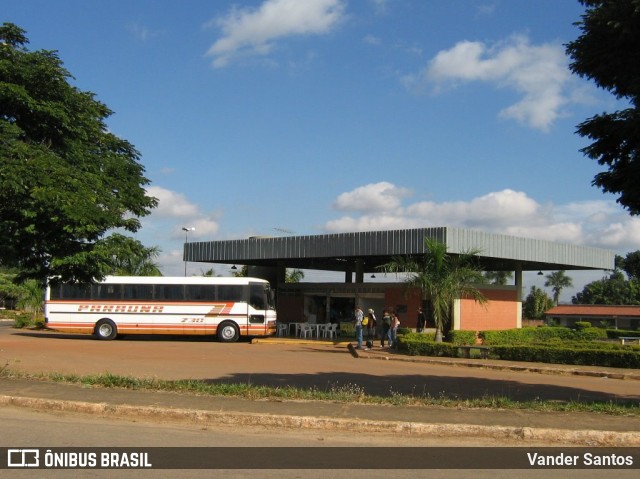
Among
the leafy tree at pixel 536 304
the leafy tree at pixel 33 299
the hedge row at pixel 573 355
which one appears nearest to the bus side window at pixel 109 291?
the hedge row at pixel 573 355

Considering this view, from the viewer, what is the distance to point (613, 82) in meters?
10.7

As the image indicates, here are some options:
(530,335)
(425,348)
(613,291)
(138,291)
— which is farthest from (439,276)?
(613,291)

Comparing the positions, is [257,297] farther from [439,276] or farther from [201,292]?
[439,276]

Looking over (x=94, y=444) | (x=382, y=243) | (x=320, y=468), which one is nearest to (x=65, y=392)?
(x=94, y=444)

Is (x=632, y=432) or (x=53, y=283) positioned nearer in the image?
(x=632, y=432)

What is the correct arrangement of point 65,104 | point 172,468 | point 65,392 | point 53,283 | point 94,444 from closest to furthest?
point 172,468, point 94,444, point 65,392, point 65,104, point 53,283

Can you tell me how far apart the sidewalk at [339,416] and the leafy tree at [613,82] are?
12.1 ft

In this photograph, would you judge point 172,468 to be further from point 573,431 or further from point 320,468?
point 573,431

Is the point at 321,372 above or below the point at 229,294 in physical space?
below

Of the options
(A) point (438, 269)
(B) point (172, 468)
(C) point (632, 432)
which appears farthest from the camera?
(A) point (438, 269)

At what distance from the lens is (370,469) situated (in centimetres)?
691

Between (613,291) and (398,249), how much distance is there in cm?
7191

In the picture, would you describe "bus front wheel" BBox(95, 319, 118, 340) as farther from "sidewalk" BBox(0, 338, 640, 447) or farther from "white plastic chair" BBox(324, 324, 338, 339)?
"sidewalk" BBox(0, 338, 640, 447)

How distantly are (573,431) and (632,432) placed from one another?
0.71 meters
